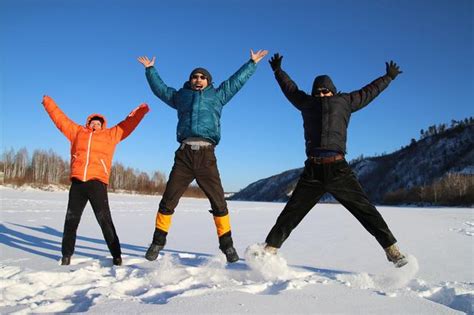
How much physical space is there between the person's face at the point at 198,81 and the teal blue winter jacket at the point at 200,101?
0.16ft

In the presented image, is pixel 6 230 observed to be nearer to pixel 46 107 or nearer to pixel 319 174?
pixel 46 107

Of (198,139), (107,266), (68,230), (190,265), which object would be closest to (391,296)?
(190,265)

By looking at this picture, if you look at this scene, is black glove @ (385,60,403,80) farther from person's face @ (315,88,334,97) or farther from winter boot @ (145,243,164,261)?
winter boot @ (145,243,164,261)

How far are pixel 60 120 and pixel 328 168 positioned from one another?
3027 mm

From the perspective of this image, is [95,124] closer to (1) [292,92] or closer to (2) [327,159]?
(1) [292,92]

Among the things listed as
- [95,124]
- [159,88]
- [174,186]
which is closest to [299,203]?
[174,186]

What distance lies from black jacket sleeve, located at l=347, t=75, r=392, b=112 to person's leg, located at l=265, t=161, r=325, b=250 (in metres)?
0.78

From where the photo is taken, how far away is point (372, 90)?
3699mm

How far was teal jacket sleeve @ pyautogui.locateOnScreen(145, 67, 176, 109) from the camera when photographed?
163 inches

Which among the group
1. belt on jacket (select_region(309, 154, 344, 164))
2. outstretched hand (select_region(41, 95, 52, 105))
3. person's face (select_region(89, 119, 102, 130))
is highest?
outstretched hand (select_region(41, 95, 52, 105))

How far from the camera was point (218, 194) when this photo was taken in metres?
3.80

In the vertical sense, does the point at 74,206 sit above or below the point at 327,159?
below

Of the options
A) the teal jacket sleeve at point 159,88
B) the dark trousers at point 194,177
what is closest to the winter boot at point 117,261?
the dark trousers at point 194,177

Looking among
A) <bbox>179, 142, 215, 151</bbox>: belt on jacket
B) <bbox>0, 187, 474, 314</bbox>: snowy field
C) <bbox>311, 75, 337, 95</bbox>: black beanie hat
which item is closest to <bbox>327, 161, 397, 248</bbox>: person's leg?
<bbox>0, 187, 474, 314</bbox>: snowy field
